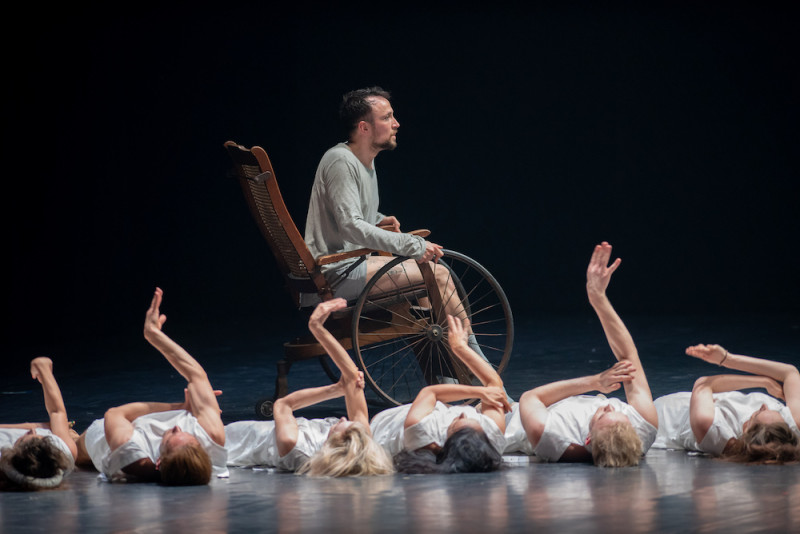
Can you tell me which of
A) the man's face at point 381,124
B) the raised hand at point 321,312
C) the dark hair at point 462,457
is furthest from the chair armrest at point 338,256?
the dark hair at point 462,457

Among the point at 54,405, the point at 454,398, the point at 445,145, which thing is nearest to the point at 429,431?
the point at 454,398

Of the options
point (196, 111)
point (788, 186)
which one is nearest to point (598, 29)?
point (788, 186)

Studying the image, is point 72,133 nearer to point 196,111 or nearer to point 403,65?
point 196,111

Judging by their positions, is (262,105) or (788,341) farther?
(262,105)

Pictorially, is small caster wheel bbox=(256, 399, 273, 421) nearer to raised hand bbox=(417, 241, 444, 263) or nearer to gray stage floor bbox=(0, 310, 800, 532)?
gray stage floor bbox=(0, 310, 800, 532)

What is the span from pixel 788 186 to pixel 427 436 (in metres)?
4.96

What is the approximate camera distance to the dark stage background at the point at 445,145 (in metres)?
7.14

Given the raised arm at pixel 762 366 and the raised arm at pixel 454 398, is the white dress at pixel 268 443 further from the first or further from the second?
the raised arm at pixel 762 366

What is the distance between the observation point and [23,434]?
3.33 m

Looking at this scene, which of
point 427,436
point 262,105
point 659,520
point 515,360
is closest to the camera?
point 659,520

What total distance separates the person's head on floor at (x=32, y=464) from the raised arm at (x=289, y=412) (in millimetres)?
668

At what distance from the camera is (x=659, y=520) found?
8.18 feet

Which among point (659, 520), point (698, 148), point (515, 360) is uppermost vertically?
point (698, 148)

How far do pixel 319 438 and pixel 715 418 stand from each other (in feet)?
4.25
